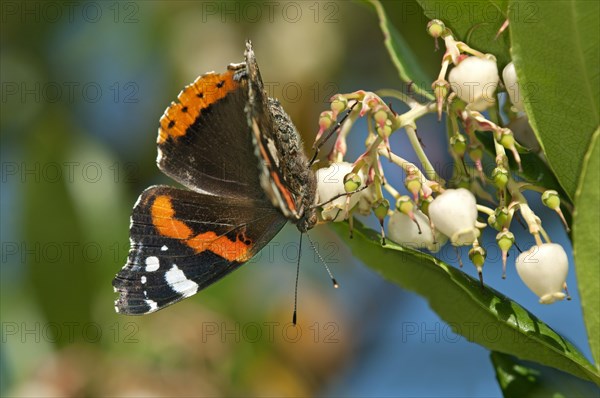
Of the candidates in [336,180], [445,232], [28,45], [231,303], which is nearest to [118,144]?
[28,45]

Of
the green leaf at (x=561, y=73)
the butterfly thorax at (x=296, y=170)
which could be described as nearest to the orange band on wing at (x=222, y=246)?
the butterfly thorax at (x=296, y=170)

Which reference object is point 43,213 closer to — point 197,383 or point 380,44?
point 197,383

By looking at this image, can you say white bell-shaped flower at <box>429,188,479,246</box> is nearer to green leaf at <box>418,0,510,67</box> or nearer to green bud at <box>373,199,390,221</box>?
green bud at <box>373,199,390,221</box>

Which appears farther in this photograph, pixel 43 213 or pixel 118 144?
pixel 118 144

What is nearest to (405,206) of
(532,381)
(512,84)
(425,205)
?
(425,205)

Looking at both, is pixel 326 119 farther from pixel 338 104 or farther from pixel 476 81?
pixel 476 81

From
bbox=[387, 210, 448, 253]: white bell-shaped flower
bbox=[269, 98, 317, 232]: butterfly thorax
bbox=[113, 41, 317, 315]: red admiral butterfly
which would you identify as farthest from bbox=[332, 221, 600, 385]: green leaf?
bbox=[113, 41, 317, 315]: red admiral butterfly
